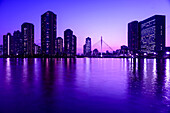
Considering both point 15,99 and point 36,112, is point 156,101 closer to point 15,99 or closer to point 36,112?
point 36,112

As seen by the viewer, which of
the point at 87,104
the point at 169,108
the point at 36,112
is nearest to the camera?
Result: the point at 36,112

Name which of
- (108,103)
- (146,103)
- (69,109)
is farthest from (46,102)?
(146,103)

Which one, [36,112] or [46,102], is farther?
[46,102]

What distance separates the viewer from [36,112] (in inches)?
308

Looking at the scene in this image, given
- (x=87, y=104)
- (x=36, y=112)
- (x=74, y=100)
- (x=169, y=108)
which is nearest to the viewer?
(x=36, y=112)

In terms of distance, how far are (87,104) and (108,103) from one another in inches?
51.6

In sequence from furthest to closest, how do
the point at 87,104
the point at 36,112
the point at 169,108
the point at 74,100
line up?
the point at 74,100, the point at 87,104, the point at 169,108, the point at 36,112

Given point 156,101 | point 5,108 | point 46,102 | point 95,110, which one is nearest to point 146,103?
point 156,101

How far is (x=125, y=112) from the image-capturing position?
8016 millimetres

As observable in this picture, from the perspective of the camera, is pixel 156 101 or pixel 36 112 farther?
pixel 156 101

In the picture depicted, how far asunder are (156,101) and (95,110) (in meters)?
4.12

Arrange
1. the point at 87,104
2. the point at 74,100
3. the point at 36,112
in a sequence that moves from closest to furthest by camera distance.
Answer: the point at 36,112 → the point at 87,104 → the point at 74,100

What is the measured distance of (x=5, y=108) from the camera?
852 cm

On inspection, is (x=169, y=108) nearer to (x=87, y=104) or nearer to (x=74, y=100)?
(x=87, y=104)
